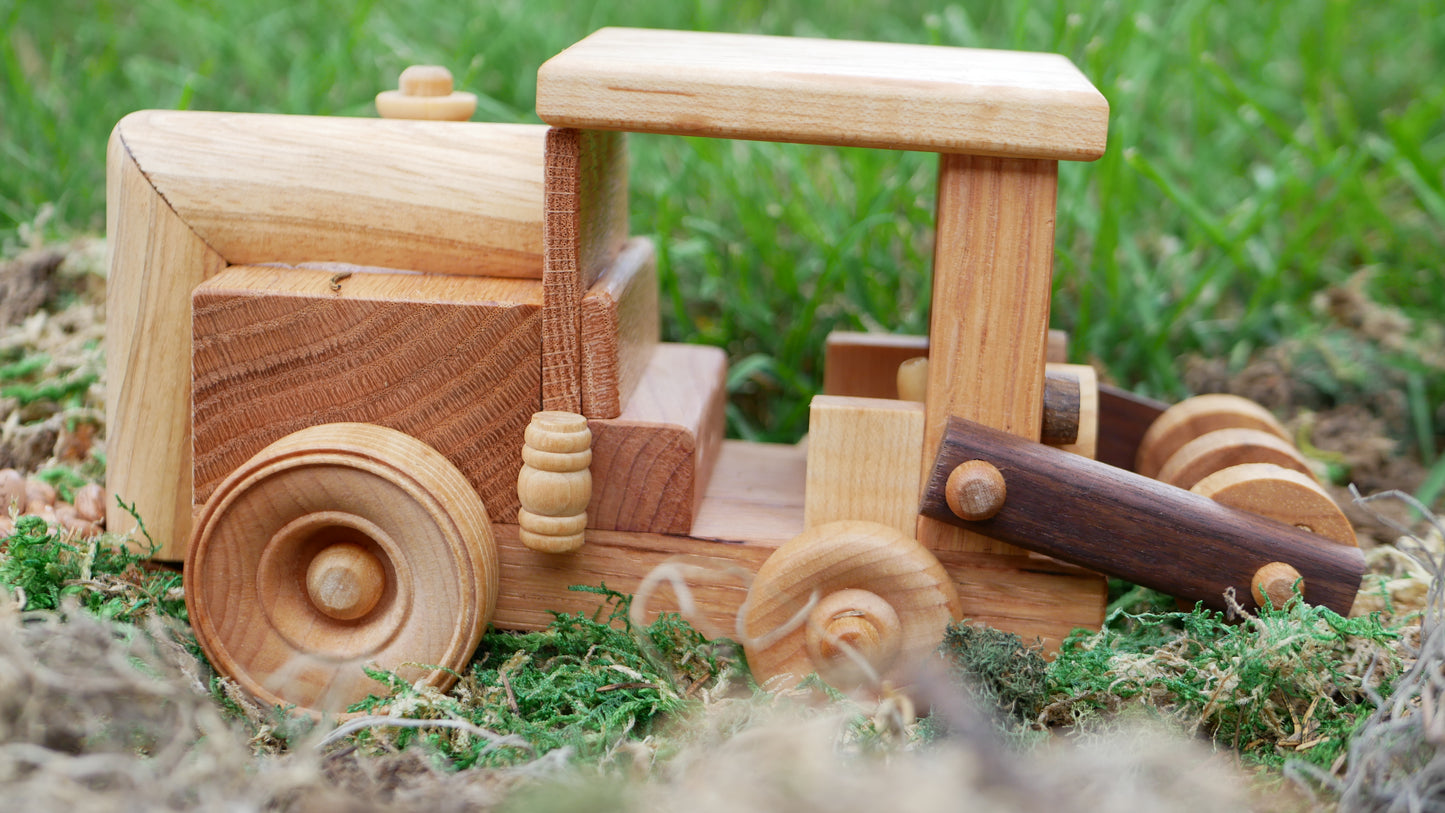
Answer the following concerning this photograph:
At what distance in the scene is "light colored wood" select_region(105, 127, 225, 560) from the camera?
1180 mm

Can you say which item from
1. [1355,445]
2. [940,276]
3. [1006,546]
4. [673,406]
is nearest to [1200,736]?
[1006,546]

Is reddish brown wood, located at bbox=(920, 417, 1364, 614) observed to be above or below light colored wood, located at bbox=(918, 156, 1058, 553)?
below

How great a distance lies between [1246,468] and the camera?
47.2 inches

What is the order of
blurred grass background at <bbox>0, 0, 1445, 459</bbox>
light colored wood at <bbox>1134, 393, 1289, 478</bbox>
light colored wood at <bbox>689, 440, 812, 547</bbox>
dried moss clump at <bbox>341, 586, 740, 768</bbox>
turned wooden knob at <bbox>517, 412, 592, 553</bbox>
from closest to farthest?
dried moss clump at <bbox>341, 586, 740, 768</bbox> < turned wooden knob at <bbox>517, 412, 592, 553</bbox> < light colored wood at <bbox>689, 440, 812, 547</bbox> < light colored wood at <bbox>1134, 393, 1289, 478</bbox> < blurred grass background at <bbox>0, 0, 1445, 459</bbox>

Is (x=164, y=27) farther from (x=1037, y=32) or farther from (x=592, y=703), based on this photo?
(x=592, y=703)

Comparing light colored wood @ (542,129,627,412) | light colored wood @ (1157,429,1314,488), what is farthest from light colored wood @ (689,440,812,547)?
light colored wood @ (1157,429,1314,488)

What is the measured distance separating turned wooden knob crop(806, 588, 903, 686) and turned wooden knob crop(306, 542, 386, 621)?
444 millimetres

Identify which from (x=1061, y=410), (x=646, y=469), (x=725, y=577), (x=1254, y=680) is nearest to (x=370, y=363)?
(x=646, y=469)

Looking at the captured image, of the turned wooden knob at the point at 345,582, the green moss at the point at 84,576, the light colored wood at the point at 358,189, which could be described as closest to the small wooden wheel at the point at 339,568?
the turned wooden knob at the point at 345,582

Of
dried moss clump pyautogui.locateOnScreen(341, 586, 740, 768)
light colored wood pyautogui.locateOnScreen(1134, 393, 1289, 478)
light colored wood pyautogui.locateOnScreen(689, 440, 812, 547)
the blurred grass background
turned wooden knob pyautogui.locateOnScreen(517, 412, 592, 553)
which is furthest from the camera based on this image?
the blurred grass background

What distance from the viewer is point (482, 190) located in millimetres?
1169

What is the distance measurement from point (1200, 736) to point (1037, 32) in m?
1.60

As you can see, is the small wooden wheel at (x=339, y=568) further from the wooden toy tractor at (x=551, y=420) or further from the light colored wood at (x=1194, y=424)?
the light colored wood at (x=1194, y=424)

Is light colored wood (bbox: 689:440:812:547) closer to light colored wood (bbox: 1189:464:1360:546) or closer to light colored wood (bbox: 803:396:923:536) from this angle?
light colored wood (bbox: 803:396:923:536)
